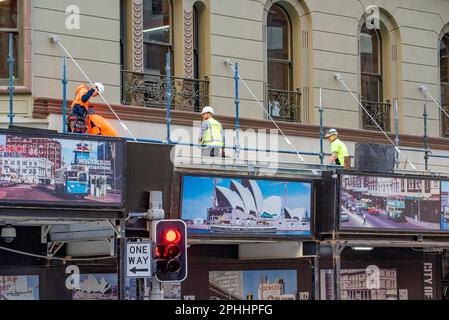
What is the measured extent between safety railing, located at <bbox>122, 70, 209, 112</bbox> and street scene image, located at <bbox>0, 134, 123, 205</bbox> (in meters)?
4.76

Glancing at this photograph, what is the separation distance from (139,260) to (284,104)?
9.58 metres

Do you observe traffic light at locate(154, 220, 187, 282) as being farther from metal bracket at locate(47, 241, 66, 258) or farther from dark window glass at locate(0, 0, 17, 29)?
dark window glass at locate(0, 0, 17, 29)

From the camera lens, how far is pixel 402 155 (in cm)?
2430

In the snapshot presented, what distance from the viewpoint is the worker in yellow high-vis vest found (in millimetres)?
19016

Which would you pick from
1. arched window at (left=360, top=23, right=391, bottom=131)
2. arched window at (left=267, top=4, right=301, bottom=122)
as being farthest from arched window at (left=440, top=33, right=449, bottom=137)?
arched window at (left=267, top=4, right=301, bottom=122)

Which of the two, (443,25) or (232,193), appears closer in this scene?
(232,193)

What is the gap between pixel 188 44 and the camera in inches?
845

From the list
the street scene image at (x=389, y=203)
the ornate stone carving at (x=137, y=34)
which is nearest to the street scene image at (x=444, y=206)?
the street scene image at (x=389, y=203)

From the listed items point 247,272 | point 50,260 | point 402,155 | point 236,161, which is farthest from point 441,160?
point 50,260

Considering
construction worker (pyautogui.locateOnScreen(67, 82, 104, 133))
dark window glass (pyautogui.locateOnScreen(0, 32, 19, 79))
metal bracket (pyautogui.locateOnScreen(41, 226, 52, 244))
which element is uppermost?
dark window glass (pyautogui.locateOnScreen(0, 32, 19, 79))

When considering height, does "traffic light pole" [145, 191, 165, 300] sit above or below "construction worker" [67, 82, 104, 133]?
below

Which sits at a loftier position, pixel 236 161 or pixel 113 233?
pixel 236 161
